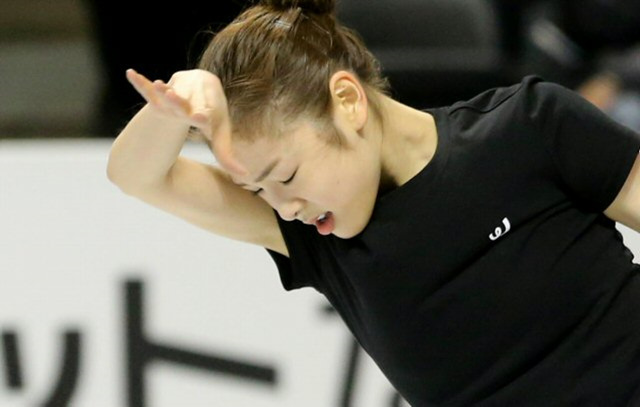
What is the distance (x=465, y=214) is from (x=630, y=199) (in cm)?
16

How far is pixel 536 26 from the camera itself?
10.5ft

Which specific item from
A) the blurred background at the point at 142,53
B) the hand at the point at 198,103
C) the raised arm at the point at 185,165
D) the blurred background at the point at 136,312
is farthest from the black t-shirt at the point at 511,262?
the blurred background at the point at 142,53

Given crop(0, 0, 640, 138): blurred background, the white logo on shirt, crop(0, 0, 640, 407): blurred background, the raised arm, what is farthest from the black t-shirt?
crop(0, 0, 640, 138): blurred background

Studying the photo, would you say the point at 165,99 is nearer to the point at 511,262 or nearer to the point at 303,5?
the point at 303,5

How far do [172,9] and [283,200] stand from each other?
1630mm

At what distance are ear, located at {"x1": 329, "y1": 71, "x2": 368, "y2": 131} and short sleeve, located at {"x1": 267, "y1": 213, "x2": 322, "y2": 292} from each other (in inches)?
5.8

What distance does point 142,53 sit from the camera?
2.58 metres

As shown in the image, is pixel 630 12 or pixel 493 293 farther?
pixel 630 12

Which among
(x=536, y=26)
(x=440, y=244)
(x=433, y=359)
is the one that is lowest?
(x=536, y=26)

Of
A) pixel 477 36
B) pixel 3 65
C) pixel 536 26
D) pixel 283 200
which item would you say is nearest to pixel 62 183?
pixel 283 200

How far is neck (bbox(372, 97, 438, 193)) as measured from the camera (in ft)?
3.73

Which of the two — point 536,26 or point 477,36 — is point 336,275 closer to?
point 477,36

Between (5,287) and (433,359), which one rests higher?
(433,359)

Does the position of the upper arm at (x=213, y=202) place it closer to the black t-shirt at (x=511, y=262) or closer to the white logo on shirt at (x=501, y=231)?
the black t-shirt at (x=511, y=262)
